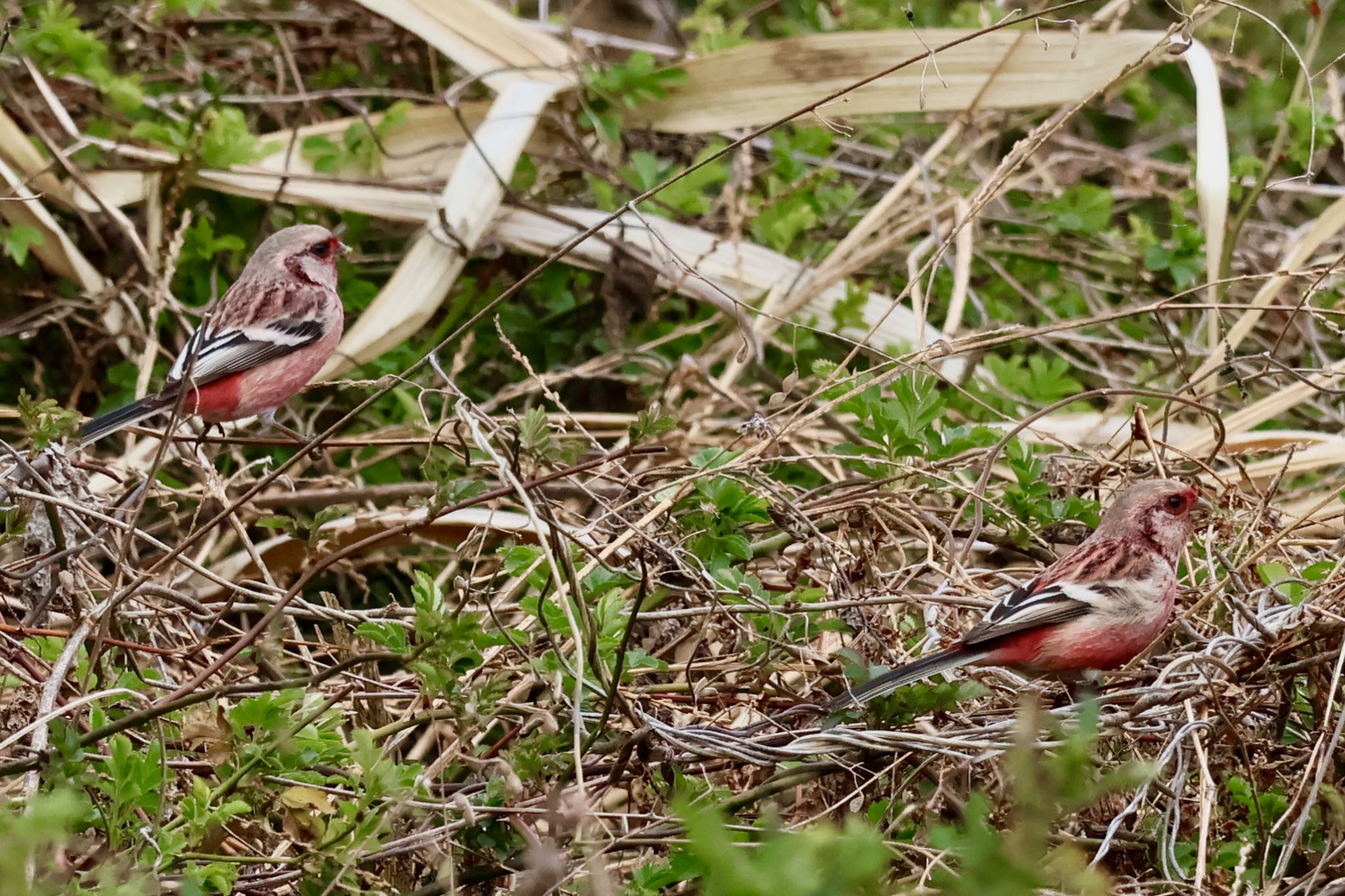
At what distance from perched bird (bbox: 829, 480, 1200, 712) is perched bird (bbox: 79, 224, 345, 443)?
2.36 m

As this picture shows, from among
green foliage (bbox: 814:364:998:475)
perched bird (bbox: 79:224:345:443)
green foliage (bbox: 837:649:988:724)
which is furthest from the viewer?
perched bird (bbox: 79:224:345:443)

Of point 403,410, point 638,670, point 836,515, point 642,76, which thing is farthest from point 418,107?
point 638,670

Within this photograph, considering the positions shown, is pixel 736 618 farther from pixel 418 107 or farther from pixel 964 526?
pixel 418 107

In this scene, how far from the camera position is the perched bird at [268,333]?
4531 millimetres

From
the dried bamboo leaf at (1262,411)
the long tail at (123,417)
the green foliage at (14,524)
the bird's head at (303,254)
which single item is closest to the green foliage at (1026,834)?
the green foliage at (14,524)

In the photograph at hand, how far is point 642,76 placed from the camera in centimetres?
588

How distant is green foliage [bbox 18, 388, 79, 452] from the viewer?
310cm

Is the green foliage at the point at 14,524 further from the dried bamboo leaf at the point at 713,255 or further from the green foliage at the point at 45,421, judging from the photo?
the dried bamboo leaf at the point at 713,255

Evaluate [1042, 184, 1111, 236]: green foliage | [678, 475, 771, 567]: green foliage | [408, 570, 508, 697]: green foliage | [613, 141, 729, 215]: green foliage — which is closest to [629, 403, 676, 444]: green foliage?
[678, 475, 771, 567]: green foliage

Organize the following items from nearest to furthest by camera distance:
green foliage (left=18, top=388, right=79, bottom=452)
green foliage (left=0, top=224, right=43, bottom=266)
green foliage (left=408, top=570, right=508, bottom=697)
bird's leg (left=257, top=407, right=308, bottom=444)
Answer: green foliage (left=408, top=570, right=508, bottom=697) < green foliage (left=18, top=388, right=79, bottom=452) < bird's leg (left=257, top=407, right=308, bottom=444) < green foliage (left=0, top=224, right=43, bottom=266)

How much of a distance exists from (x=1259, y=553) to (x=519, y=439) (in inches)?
66.3

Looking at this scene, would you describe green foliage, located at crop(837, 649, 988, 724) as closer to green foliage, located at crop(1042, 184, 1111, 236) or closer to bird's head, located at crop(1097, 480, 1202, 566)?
bird's head, located at crop(1097, 480, 1202, 566)

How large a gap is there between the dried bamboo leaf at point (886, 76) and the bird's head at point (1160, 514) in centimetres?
207

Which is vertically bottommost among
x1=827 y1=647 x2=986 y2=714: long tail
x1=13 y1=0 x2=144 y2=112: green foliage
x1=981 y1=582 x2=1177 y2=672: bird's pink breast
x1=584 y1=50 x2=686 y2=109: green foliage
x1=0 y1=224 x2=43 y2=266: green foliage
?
x1=981 y1=582 x2=1177 y2=672: bird's pink breast
